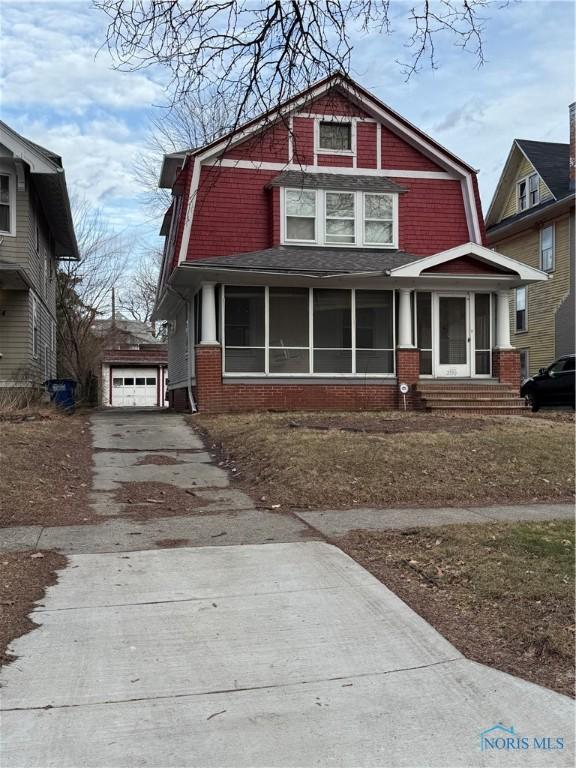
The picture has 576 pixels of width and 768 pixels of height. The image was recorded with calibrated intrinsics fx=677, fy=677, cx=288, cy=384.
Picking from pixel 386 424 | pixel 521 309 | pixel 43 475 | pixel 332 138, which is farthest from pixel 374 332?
pixel 521 309

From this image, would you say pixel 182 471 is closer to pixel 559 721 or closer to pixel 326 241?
pixel 559 721

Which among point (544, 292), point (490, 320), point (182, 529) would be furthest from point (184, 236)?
point (544, 292)

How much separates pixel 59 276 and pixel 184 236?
14632mm

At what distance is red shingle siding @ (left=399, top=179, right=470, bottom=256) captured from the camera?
18.3 m

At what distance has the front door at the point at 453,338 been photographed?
1730 cm

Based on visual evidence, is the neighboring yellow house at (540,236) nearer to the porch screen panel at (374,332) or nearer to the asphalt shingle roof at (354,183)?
the asphalt shingle roof at (354,183)

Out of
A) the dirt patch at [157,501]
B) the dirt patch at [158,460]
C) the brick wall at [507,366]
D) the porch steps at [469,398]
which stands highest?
the brick wall at [507,366]

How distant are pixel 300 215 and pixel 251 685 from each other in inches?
605

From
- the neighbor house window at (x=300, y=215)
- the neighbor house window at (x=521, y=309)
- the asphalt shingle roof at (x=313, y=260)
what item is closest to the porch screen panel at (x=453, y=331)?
the asphalt shingle roof at (x=313, y=260)

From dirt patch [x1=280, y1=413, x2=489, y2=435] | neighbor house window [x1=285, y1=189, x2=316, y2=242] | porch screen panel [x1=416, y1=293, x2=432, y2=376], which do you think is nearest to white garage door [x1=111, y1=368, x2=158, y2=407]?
neighbor house window [x1=285, y1=189, x2=316, y2=242]

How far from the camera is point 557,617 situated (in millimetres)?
4172

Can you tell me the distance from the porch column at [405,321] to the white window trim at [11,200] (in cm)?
959

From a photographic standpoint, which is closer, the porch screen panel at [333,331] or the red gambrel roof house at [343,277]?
the red gambrel roof house at [343,277]

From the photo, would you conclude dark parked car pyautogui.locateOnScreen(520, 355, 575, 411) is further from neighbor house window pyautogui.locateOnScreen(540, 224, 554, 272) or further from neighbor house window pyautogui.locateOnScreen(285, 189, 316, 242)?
neighbor house window pyautogui.locateOnScreen(540, 224, 554, 272)
